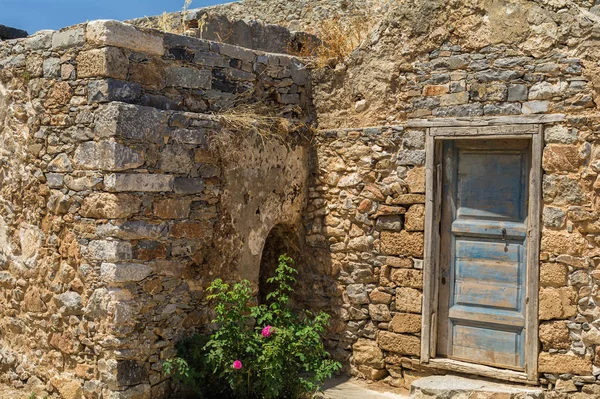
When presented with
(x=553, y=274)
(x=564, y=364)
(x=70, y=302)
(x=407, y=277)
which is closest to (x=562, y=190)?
(x=553, y=274)

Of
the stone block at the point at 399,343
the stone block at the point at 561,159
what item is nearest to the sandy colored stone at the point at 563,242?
the stone block at the point at 561,159

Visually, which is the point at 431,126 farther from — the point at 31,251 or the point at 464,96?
the point at 31,251

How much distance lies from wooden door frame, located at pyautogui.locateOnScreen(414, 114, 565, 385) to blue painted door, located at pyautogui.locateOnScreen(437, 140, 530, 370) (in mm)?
73

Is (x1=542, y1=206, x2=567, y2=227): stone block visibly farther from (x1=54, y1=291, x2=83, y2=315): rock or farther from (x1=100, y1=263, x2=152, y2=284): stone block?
(x1=54, y1=291, x2=83, y2=315): rock

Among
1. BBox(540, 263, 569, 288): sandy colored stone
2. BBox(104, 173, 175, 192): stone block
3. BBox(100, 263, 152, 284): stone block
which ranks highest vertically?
BBox(104, 173, 175, 192): stone block

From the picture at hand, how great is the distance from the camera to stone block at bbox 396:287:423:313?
5809 millimetres

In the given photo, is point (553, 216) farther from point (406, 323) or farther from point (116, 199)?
point (116, 199)

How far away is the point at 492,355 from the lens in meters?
5.58

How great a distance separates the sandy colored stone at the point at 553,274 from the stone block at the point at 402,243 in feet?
3.33

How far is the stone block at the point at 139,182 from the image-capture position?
4969 millimetres

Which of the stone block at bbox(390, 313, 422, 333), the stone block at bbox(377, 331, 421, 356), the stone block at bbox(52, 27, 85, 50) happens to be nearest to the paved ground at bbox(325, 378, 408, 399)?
the stone block at bbox(377, 331, 421, 356)

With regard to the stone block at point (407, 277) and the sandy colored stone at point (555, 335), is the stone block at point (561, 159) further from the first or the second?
the stone block at point (407, 277)

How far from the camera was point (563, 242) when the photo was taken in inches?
203

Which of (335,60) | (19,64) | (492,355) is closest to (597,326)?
(492,355)
